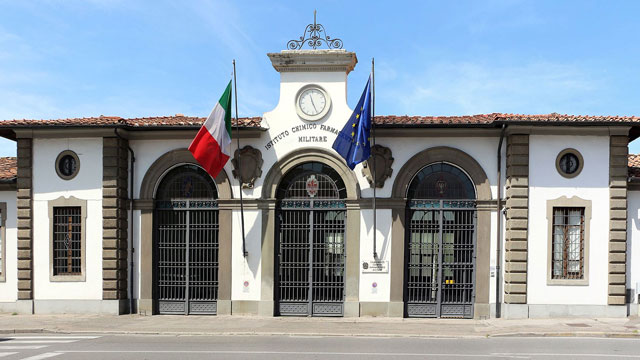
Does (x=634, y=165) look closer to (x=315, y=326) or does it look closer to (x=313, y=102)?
(x=313, y=102)

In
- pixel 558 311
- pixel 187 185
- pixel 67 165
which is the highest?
pixel 67 165

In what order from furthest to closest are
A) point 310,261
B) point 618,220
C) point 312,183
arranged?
point 312,183
point 310,261
point 618,220

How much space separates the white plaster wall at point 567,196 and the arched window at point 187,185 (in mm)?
9317

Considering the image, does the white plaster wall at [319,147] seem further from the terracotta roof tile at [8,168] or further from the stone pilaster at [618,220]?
the terracotta roof tile at [8,168]

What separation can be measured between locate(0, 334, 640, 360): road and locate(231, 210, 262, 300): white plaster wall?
3.57 meters

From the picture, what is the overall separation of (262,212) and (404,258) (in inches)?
172

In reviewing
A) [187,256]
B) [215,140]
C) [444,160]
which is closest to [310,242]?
[187,256]

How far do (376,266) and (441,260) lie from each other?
1877mm

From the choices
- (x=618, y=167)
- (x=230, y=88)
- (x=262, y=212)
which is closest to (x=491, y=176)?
(x=618, y=167)

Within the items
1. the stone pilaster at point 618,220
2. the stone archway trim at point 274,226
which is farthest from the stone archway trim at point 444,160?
the stone pilaster at point 618,220

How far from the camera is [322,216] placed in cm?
1828

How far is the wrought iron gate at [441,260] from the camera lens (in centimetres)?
1780

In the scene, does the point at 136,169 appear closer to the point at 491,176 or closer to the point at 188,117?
the point at 188,117

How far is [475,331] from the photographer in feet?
50.5
